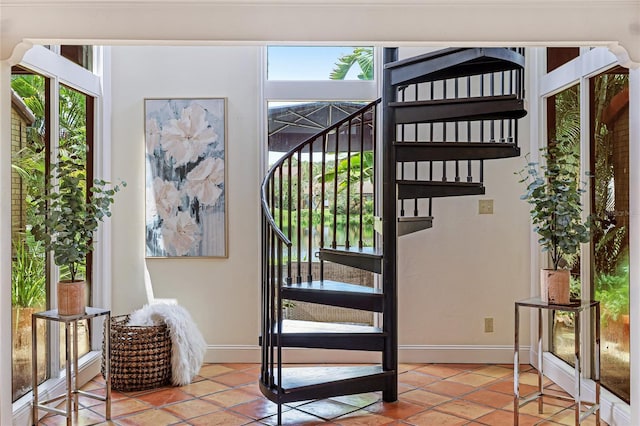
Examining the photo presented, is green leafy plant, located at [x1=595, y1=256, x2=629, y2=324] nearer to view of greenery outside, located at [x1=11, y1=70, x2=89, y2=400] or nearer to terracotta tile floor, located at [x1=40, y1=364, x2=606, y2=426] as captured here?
terracotta tile floor, located at [x1=40, y1=364, x2=606, y2=426]

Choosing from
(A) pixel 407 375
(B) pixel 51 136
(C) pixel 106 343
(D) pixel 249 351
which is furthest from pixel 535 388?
(B) pixel 51 136

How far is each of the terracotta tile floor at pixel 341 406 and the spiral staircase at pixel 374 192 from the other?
0.48ft

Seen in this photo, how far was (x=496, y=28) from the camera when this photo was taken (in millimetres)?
2484

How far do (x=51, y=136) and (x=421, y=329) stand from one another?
2.98 metres

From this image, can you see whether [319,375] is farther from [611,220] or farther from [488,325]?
[611,220]

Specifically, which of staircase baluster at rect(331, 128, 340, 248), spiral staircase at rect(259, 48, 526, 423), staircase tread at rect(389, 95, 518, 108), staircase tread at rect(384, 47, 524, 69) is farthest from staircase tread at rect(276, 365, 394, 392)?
staircase tread at rect(384, 47, 524, 69)

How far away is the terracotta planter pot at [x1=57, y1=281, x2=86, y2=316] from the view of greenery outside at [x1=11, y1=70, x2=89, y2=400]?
0.26 m

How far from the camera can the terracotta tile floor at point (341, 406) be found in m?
3.26

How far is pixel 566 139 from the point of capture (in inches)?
156

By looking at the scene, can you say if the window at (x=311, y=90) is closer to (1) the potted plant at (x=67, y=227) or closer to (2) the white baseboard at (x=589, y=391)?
(1) the potted plant at (x=67, y=227)

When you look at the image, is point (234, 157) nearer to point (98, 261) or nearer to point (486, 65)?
point (98, 261)

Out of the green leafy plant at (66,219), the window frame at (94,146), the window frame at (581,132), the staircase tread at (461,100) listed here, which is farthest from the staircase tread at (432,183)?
the window frame at (94,146)

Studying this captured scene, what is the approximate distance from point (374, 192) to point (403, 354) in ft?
4.25

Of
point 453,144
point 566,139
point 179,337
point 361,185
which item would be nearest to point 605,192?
point 566,139
